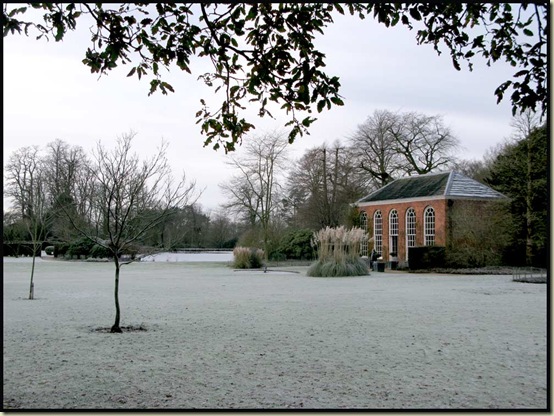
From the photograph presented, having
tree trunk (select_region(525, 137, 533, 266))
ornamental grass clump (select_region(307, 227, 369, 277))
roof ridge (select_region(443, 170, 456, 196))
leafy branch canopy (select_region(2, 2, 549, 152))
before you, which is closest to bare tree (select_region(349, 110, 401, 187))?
roof ridge (select_region(443, 170, 456, 196))

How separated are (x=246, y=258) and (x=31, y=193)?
11969 millimetres

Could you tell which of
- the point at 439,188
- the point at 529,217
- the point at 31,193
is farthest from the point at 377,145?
the point at 31,193

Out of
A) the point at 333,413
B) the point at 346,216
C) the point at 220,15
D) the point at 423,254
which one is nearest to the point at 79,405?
the point at 333,413

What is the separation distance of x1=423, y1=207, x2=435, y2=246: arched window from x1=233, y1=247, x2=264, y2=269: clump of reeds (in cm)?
831

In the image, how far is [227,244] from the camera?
29297 mm

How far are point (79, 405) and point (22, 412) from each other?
385 millimetres

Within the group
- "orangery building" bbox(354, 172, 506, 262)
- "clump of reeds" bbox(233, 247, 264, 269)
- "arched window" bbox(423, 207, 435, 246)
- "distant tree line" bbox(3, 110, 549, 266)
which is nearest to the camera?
"distant tree line" bbox(3, 110, 549, 266)

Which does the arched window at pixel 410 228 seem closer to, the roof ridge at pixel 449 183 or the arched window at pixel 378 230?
the arched window at pixel 378 230

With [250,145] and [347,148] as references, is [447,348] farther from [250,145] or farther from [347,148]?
[347,148]

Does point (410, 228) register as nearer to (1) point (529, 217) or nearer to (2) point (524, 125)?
(1) point (529, 217)

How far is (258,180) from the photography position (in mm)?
23719

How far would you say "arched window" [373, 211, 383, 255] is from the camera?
29477 millimetres

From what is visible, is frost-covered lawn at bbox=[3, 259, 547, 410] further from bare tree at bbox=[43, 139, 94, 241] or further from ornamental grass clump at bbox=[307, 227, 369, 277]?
ornamental grass clump at bbox=[307, 227, 369, 277]

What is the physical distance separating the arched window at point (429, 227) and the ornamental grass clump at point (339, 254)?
841 centimetres
